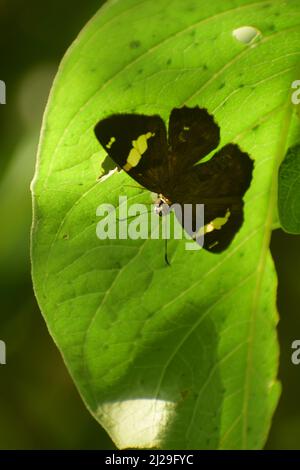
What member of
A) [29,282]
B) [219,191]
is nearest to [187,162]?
[219,191]

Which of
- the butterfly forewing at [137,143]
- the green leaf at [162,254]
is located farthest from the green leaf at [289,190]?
the butterfly forewing at [137,143]

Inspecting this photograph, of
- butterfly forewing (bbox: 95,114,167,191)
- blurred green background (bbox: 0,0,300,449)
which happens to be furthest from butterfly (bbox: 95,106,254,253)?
blurred green background (bbox: 0,0,300,449)

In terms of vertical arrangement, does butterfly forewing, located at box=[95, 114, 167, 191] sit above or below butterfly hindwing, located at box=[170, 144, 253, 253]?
above

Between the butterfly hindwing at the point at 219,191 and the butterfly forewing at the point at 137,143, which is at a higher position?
the butterfly forewing at the point at 137,143

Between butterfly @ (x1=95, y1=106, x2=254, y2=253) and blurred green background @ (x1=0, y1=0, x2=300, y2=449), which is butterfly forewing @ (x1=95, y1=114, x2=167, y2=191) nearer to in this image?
butterfly @ (x1=95, y1=106, x2=254, y2=253)

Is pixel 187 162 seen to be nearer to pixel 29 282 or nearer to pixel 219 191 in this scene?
pixel 219 191

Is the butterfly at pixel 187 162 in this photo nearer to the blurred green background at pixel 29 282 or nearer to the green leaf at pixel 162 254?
the green leaf at pixel 162 254
